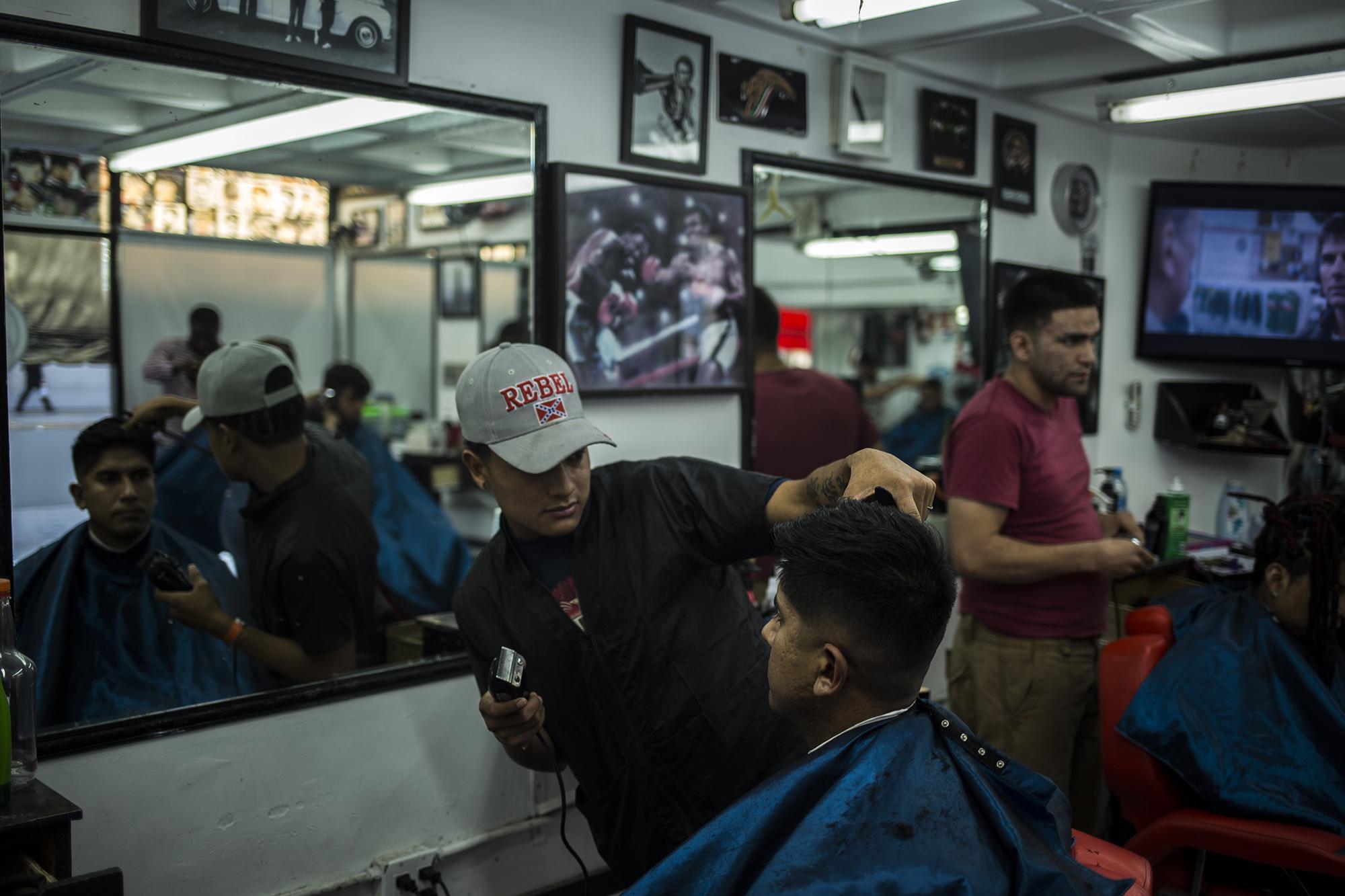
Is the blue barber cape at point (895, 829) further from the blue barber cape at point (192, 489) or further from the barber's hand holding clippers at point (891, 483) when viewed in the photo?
the blue barber cape at point (192, 489)

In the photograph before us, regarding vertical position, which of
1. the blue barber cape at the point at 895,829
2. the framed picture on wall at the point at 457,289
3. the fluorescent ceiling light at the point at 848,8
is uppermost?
the fluorescent ceiling light at the point at 848,8

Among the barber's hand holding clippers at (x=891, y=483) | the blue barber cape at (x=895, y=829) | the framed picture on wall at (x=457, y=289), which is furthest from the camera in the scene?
the framed picture on wall at (x=457, y=289)

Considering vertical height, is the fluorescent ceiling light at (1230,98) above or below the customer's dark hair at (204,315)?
above

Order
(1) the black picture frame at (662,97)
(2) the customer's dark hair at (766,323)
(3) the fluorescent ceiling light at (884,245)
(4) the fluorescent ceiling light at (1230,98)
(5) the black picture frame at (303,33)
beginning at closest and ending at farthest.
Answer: (5) the black picture frame at (303,33)
(1) the black picture frame at (662,97)
(4) the fluorescent ceiling light at (1230,98)
(2) the customer's dark hair at (766,323)
(3) the fluorescent ceiling light at (884,245)

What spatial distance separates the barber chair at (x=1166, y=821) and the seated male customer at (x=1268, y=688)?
39 mm

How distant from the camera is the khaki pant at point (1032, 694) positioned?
8.71 feet

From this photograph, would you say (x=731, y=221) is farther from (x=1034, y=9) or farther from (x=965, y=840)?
(x=965, y=840)

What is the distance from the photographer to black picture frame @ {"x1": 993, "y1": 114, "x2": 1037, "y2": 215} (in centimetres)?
391

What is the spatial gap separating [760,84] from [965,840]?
7.62 ft

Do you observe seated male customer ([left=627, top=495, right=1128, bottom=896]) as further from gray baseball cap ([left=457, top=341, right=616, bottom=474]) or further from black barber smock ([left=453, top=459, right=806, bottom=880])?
gray baseball cap ([left=457, top=341, right=616, bottom=474])

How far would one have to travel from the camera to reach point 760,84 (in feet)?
10.2

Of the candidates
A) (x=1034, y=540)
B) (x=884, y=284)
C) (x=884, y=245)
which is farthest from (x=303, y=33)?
(x=884, y=284)

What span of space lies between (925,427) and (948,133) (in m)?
3.33

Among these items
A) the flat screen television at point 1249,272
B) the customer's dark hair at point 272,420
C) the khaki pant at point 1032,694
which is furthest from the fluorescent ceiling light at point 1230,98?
the customer's dark hair at point 272,420
